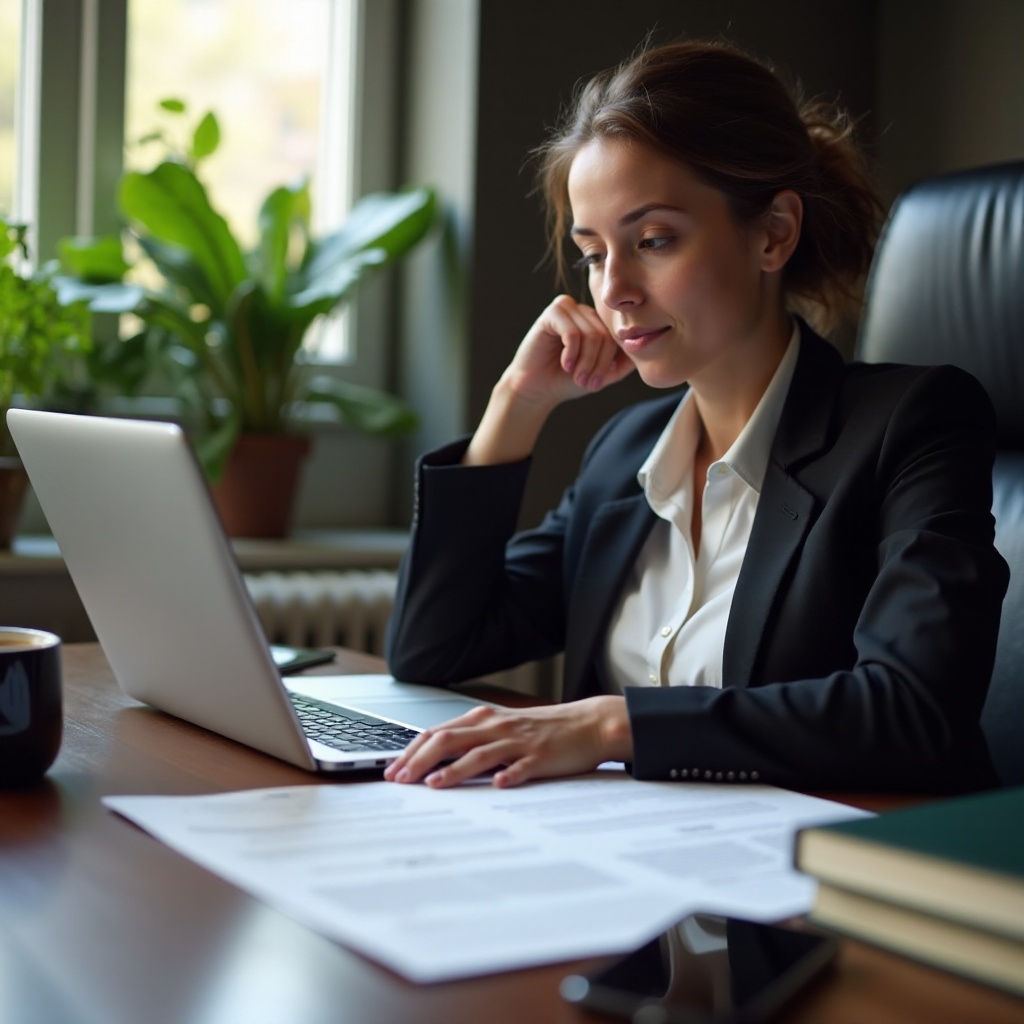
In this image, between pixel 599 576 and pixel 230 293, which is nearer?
pixel 599 576

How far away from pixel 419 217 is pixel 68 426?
1564mm

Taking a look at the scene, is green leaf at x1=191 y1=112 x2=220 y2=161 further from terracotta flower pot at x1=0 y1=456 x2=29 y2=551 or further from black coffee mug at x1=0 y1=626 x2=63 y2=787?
black coffee mug at x1=0 y1=626 x2=63 y2=787

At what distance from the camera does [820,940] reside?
62 centimetres

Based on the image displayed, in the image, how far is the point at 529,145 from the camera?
2.53m

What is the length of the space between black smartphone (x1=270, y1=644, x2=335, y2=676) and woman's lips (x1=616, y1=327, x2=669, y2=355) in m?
0.45

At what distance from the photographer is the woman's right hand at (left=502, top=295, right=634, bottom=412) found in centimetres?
155

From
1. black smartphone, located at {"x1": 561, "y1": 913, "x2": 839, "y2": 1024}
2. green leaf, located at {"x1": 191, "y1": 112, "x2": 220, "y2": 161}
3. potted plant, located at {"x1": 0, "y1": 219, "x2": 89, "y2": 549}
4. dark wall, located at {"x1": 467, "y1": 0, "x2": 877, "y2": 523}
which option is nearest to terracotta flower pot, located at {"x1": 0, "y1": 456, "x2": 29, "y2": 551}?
potted plant, located at {"x1": 0, "y1": 219, "x2": 89, "y2": 549}

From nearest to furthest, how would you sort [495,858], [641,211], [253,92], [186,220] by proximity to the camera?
[495,858], [641,211], [186,220], [253,92]

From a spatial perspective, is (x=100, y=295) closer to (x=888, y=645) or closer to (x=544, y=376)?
(x=544, y=376)

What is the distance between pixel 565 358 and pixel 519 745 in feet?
2.21

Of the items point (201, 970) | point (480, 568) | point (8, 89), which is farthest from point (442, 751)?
point (8, 89)

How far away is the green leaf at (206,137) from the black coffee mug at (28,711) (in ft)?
5.38

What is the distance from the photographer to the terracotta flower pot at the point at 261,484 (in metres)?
2.43

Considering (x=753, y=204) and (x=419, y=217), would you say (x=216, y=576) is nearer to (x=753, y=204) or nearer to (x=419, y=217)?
(x=753, y=204)
